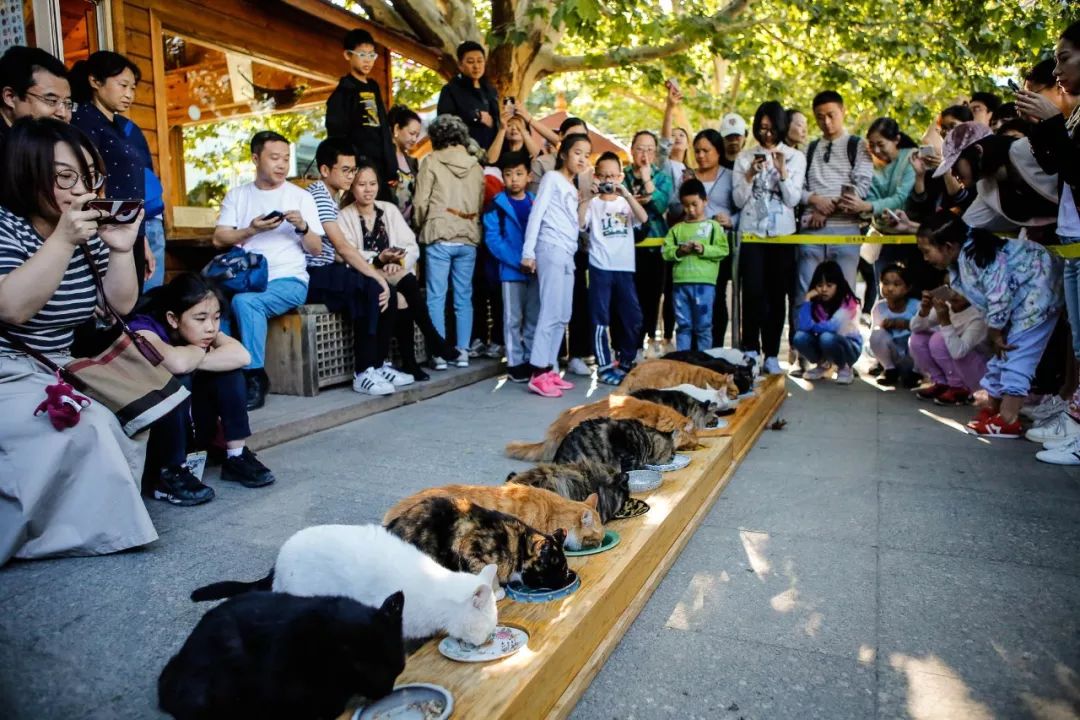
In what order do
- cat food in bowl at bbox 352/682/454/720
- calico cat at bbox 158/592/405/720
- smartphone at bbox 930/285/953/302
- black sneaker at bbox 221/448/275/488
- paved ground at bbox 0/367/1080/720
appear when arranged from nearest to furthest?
calico cat at bbox 158/592/405/720
cat food in bowl at bbox 352/682/454/720
paved ground at bbox 0/367/1080/720
black sneaker at bbox 221/448/275/488
smartphone at bbox 930/285/953/302

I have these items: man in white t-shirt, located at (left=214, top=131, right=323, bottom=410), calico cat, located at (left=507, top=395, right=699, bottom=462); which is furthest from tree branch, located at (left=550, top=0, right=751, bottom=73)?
calico cat, located at (left=507, top=395, right=699, bottom=462)

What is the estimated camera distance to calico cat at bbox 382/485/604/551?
2.79 metres

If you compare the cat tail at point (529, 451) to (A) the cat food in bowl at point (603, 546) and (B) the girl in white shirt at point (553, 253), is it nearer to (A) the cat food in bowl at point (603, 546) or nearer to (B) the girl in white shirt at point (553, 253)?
(A) the cat food in bowl at point (603, 546)

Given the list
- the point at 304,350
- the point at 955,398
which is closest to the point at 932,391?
the point at 955,398

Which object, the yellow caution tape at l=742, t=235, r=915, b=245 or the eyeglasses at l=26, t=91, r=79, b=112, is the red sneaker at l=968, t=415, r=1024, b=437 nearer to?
the yellow caution tape at l=742, t=235, r=915, b=245

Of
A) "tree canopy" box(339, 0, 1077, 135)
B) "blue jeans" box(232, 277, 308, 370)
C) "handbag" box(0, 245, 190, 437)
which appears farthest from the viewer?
"tree canopy" box(339, 0, 1077, 135)

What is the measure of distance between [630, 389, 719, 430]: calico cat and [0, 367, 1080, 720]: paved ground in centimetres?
37

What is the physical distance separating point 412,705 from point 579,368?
5.68 meters

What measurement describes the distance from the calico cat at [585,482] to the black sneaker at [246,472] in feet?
4.66

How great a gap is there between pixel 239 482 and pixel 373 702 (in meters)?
2.37

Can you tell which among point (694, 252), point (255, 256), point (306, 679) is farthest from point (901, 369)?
point (306, 679)

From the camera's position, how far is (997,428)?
518cm

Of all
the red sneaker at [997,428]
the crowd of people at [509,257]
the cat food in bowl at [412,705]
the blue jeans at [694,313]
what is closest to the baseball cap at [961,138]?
the crowd of people at [509,257]

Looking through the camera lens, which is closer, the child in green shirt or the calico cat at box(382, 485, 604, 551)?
the calico cat at box(382, 485, 604, 551)
